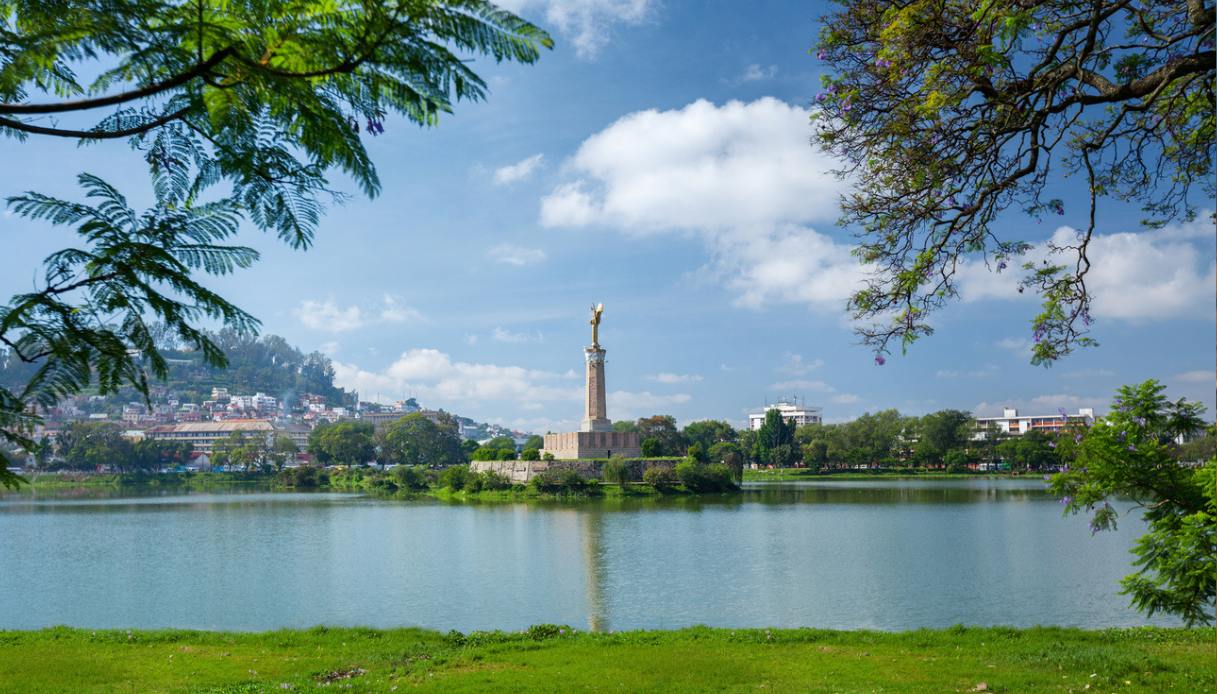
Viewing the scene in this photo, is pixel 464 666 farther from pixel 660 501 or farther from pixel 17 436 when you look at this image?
pixel 660 501

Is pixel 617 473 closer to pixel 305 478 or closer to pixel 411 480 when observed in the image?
pixel 411 480

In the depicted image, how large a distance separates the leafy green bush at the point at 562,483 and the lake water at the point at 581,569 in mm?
9785

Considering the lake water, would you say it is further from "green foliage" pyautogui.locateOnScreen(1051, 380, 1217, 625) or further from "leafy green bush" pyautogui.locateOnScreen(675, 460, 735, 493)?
"leafy green bush" pyautogui.locateOnScreen(675, 460, 735, 493)

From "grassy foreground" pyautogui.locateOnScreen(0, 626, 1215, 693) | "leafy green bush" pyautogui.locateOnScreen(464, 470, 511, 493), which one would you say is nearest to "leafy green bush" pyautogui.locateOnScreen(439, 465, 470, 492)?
"leafy green bush" pyautogui.locateOnScreen(464, 470, 511, 493)

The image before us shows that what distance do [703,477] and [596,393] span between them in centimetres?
938

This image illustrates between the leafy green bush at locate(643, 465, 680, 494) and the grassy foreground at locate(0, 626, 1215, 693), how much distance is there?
36246 mm

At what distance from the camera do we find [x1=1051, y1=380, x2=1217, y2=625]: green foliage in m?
7.36

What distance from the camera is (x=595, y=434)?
52.9 metres

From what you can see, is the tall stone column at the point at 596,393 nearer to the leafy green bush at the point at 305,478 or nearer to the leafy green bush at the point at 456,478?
the leafy green bush at the point at 456,478

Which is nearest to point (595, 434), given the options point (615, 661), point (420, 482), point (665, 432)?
point (420, 482)

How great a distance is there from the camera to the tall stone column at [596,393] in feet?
176

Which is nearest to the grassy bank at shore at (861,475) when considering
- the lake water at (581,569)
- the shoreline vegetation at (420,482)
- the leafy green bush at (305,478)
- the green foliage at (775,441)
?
the shoreline vegetation at (420,482)

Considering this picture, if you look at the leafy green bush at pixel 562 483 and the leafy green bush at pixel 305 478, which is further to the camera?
the leafy green bush at pixel 305 478

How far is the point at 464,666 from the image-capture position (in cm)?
936
